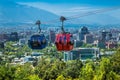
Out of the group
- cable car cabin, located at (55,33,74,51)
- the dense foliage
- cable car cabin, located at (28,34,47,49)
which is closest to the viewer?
cable car cabin, located at (55,33,74,51)

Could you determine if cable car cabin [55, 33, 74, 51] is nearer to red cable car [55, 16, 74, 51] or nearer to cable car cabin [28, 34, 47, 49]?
red cable car [55, 16, 74, 51]

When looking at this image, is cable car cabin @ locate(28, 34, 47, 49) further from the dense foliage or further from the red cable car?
the dense foliage

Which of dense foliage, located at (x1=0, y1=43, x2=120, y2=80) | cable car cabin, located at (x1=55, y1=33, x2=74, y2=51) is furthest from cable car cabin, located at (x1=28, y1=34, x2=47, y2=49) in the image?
dense foliage, located at (x1=0, y1=43, x2=120, y2=80)

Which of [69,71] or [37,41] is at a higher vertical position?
[37,41]

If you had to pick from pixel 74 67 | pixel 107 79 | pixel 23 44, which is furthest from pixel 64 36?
pixel 23 44

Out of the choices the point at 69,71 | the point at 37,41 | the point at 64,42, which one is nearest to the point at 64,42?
the point at 64,42

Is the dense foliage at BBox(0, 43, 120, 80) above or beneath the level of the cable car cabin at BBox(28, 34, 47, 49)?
beneath

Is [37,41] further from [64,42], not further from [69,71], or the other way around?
[69,71]

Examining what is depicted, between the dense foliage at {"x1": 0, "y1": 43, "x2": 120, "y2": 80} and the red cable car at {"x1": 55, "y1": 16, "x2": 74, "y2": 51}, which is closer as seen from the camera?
the red cable car at {"x1": 55, "y1": 16, "x2": 74, "y2": 51}

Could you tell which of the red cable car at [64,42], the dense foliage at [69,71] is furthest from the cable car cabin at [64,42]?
the dense foliage at [69,71]

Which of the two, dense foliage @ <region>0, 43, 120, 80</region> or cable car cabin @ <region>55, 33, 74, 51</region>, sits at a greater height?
cable car cabin @ <region>55, 33, 74, 51</region>

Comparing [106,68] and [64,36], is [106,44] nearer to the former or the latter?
[106,68]

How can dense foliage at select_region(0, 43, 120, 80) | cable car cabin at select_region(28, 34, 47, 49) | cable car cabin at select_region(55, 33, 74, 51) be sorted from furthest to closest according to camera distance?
cable car cabin at select_region(28, 34, 47, 49)
dense foliage at select_region(0, 43, 120, 80)
cable car cabin at select_region(55, 33, 74, 51)

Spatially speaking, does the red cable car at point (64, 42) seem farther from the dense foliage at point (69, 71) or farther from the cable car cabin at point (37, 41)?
the dense foliage at point (69, 71)
